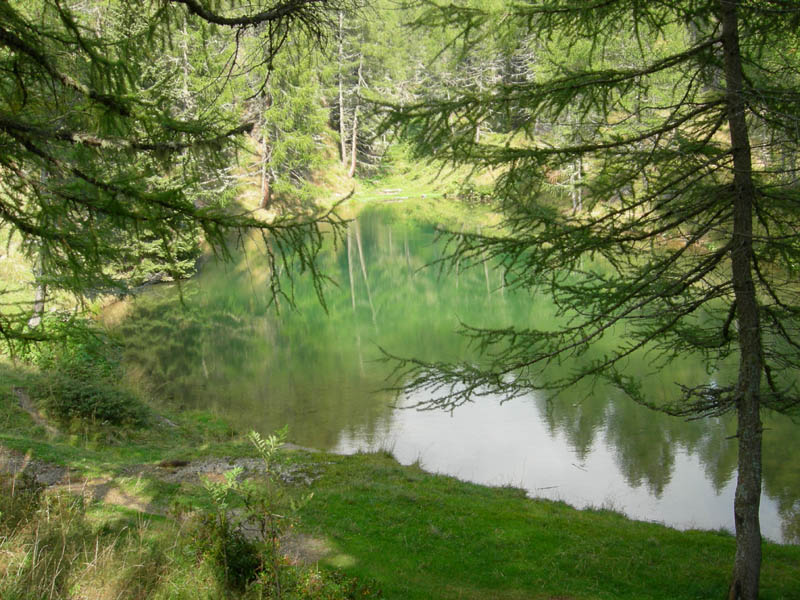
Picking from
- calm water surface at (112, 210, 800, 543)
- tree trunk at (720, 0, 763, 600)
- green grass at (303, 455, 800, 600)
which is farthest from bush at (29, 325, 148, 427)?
tree trunk at (720, 0, 763, 600)

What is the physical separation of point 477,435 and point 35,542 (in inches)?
393

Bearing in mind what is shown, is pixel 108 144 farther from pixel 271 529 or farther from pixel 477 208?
pixel 477 208

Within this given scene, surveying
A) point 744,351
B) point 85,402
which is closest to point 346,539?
point 744,351

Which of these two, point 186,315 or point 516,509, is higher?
point 186,315

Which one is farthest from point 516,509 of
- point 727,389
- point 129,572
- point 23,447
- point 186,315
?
point 186,315

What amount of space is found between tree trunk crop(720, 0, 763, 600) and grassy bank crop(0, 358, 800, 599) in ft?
2.01

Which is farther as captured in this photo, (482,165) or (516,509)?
(516,509)

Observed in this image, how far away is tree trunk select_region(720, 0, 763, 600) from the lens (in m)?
5.18

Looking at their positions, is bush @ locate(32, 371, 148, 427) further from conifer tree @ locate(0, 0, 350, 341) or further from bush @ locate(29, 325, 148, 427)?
conifer tree @ locate(0, 0, 350, 341)

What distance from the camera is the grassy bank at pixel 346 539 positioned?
4.18 meters

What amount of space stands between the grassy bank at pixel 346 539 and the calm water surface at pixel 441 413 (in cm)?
161

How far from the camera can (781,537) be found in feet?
29.3

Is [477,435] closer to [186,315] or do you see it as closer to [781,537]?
[781,537]

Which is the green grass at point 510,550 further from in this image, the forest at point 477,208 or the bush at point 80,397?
the bush at point 80,397
